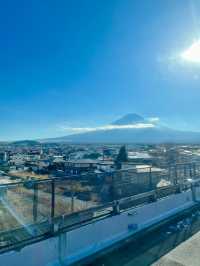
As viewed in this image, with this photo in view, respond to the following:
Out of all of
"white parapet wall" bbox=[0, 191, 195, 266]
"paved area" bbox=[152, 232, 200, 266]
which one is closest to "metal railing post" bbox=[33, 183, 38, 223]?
"white parapet wall" bbox=[0, 191, 195, 266]

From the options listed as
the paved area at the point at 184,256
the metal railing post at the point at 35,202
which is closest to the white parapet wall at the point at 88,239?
the metal railing post at the point at 35,202

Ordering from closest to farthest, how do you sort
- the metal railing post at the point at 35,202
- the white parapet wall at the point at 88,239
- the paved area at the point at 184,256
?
the white parapet wall at the point at 88,239
the paved area at the point at 184,256
the metal railing post at the point at 35,202

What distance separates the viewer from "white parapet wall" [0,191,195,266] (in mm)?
4371

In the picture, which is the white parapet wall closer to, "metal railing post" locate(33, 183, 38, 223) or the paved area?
"metal railing post" locate(33, 183, 38, 223)

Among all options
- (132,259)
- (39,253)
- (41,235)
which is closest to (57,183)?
(41,235)

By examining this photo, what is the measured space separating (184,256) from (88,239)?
1889 mm

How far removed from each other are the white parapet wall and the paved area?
118 cm

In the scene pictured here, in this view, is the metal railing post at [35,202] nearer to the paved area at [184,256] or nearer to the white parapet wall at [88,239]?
the white parapet wall at [88,239]

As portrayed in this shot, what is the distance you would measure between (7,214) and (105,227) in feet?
7.07

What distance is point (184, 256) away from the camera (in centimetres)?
522

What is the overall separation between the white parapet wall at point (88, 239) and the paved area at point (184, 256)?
3.88 ft

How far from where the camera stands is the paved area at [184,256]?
4914 millimetres

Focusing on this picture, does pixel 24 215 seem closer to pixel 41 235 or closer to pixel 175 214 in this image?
pixel 41 235

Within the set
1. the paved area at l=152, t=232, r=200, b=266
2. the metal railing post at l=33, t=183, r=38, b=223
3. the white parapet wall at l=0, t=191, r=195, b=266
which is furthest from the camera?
the metal railing post at l=33, t=183, r=38, b=223
